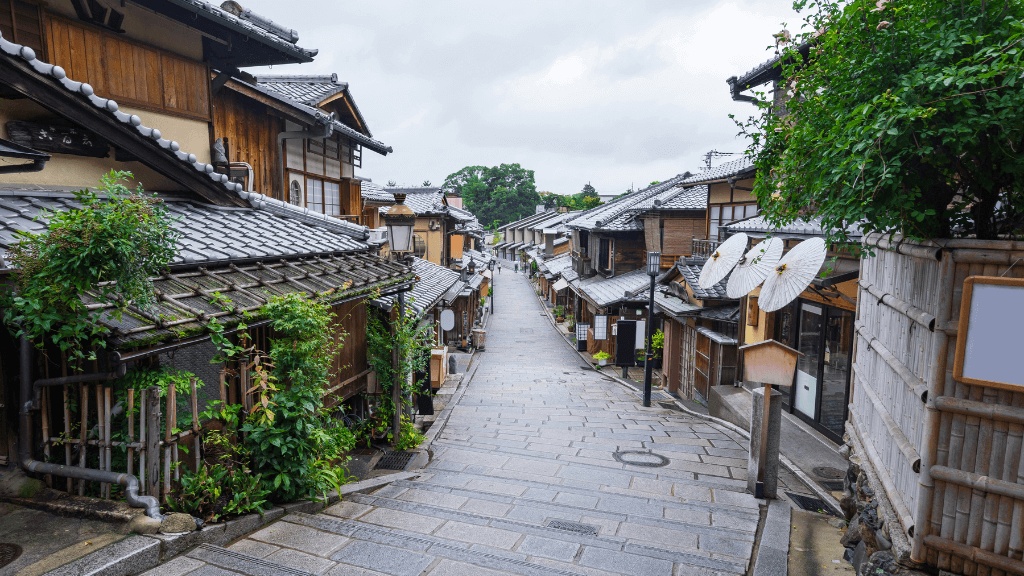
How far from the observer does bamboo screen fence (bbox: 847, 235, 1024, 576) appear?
4242 millimetres

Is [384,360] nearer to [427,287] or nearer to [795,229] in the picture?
[795,229]

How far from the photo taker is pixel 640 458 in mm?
11656

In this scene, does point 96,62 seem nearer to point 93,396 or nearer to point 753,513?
point 93,396

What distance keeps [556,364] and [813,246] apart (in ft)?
72.9

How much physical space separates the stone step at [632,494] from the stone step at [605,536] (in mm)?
787

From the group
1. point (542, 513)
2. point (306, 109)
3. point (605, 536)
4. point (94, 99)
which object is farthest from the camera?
point (306, 109)

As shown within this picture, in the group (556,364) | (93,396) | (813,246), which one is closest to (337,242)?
(93,396)

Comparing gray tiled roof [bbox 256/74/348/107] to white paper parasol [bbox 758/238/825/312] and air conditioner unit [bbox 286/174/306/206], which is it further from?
white paper parasol [bbox 758/238/825/312]

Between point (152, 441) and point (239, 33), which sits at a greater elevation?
point (239, 33)

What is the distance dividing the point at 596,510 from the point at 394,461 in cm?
484

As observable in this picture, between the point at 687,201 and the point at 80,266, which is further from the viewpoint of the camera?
the point at 687,201

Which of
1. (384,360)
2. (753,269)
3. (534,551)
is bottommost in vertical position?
(534,551)

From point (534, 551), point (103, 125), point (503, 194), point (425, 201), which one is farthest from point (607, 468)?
point (503, 194)

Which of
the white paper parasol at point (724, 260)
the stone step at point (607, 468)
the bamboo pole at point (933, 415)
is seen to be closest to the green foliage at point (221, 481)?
the stone step at point (607, 468)
